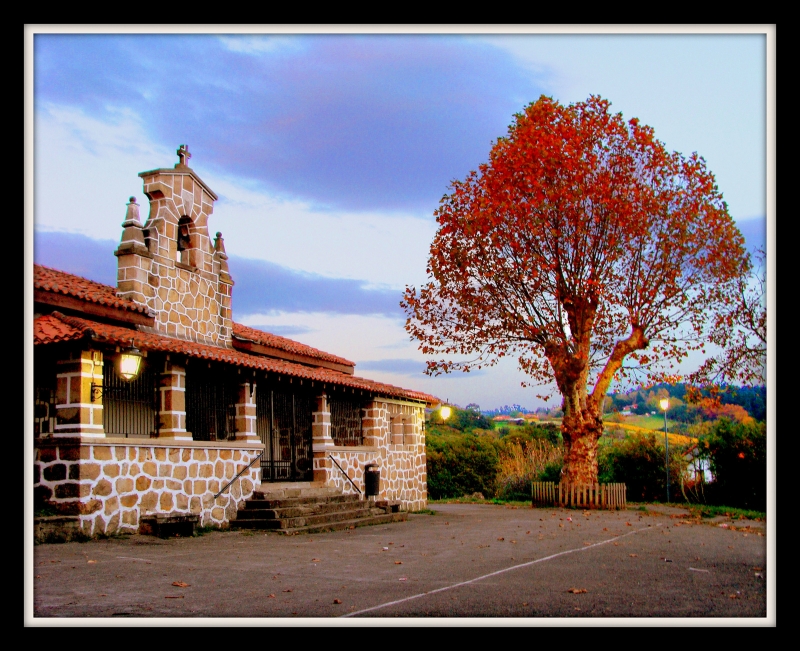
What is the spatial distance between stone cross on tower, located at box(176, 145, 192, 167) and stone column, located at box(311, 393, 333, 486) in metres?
5.84

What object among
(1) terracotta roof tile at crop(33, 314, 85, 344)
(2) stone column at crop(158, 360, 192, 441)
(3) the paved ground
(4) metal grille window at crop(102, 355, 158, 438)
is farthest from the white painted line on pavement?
(4) metal grille window at crop(102, 355, 158, 438)

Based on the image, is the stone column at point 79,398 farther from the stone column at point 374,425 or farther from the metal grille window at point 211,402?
the stone column at point 374,425

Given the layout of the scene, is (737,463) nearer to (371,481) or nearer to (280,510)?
(371,481)

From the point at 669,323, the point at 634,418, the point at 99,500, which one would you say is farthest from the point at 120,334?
the point at 634,418

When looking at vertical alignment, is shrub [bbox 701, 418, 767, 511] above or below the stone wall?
below

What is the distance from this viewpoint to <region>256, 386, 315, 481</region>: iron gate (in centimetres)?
1750

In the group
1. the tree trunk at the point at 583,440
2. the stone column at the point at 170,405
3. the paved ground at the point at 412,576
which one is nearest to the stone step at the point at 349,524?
the paved ground at the point at 412,576

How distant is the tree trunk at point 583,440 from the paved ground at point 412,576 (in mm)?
6540

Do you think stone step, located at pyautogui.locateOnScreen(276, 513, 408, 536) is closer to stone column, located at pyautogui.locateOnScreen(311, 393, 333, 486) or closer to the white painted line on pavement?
stone column, located at pyautogui.locateOnScreen(311, 393, 333, 486)

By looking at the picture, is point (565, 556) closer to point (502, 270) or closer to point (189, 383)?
point (189, 383)

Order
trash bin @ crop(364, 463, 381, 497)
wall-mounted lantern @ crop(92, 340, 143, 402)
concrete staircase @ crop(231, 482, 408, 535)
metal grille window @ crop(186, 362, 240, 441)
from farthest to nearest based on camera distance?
trash bin @ crop(364, 463, 381, 497), metal grille window @ crop(186, 362, 240, 441), concrete staircase @ crop(231, 482, 408, 535), wall-mounted lantern @ crop(92, 340, 143, 402)

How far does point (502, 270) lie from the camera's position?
64.2 feet

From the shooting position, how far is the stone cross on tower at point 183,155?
16094 mm
